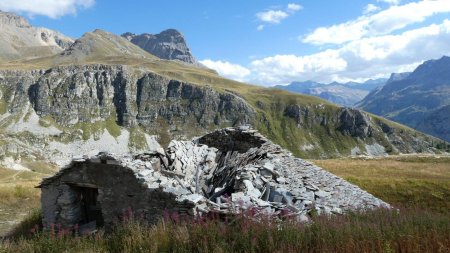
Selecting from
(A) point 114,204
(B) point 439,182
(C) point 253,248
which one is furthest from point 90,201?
(B) point 439,182

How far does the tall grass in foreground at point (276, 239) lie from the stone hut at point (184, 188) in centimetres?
291

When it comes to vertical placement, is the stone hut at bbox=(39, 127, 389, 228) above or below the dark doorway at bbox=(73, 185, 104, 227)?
above

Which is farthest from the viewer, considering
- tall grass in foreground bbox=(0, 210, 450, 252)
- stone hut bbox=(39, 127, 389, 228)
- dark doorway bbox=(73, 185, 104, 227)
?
dark doorway bbox=(73, 185, 104, 227)

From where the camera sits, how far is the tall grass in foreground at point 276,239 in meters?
6.77

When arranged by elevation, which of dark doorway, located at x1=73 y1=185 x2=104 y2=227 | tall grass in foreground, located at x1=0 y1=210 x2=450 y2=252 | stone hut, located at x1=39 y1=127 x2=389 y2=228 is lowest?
dark doorway, located at x1=73 y1=185 x2=104 y2=227

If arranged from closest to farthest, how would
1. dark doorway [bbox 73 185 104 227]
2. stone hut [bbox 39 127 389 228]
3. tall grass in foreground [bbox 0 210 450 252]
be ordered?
tall grass in foreground [bbox 0 210 450 252] → stone hut [bbox 39 127 389 228] → dark doorway [bbox 73 185 104 227]

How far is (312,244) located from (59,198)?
1384 centimetres

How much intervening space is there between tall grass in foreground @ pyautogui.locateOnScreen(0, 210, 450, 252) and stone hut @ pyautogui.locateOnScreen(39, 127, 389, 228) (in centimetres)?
291

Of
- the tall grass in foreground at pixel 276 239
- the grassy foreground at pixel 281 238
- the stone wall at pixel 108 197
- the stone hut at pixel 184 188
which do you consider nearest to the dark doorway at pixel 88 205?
the stone hut at pixel 184 188

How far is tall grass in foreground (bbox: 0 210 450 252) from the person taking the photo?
6.77 meters

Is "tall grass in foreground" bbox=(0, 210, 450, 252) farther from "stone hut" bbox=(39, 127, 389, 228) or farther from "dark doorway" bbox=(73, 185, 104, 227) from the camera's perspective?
"dark doorway" bbox=(73, 185, 104, 227)

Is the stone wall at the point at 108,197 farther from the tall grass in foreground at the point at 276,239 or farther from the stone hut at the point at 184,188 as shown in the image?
the tall grass in foreground at the point at 276,239

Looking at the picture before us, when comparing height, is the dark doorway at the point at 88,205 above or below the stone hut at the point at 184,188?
below

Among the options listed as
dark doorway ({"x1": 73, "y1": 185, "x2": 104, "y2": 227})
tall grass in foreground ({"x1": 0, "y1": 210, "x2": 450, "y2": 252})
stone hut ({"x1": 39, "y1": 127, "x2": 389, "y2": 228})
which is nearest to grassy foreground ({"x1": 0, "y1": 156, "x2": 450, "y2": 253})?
tall grass in foreground ({"x1": 0, "y1": 210, "x2": 450, "y2": 252})
